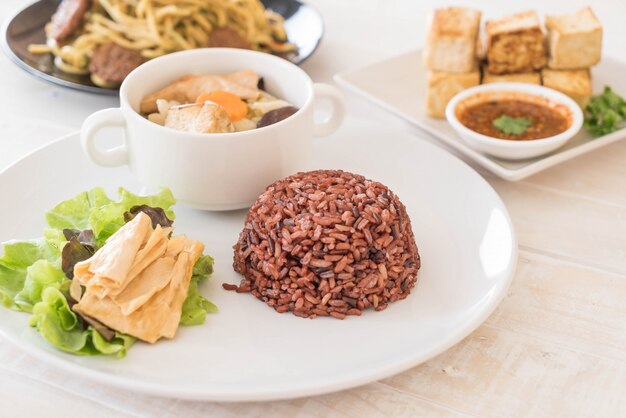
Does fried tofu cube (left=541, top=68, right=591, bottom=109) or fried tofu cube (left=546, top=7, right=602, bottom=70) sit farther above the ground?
fried tofu cube (left=546, top=7, right=602, bottom=70)

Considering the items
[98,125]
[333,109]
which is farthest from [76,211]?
[333,109]

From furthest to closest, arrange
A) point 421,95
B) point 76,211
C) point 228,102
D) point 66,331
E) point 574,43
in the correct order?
point 421,95
point 574,43
point 228,102
point 76,211
point 66,331

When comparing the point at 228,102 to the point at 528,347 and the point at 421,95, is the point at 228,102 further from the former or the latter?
the point at 528,347

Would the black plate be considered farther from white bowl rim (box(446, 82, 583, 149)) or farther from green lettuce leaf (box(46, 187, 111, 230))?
green lettuce leaf (box(46, 187, 111, 230))

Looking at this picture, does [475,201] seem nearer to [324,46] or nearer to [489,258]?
[489,258]

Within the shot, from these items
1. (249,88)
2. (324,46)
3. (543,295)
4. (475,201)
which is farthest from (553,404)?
(324,46)

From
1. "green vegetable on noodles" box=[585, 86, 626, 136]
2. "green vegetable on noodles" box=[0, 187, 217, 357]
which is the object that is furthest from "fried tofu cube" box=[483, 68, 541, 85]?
"green vegetable on noodles" box=[0, 187, 217, 357]
